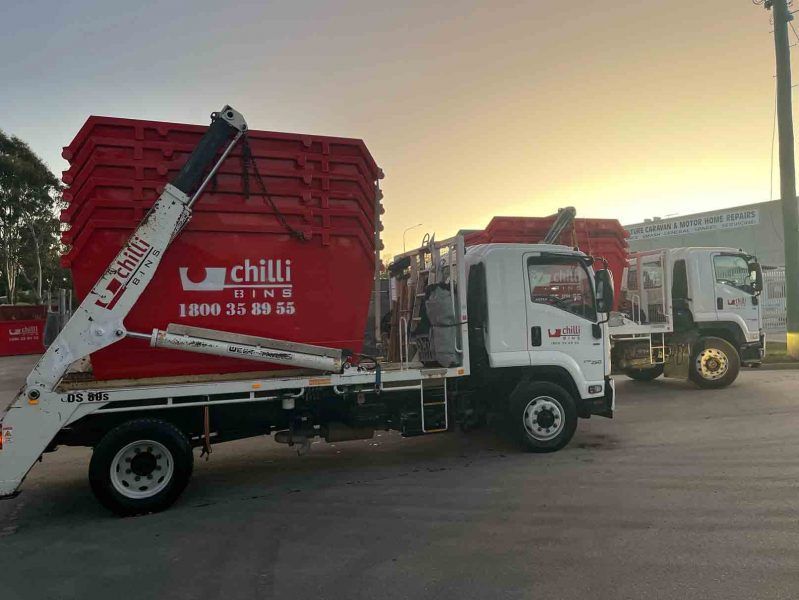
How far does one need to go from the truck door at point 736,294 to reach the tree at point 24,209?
28.3m

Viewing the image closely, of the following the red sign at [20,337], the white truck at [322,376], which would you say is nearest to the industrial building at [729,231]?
the white truck at [322,376]

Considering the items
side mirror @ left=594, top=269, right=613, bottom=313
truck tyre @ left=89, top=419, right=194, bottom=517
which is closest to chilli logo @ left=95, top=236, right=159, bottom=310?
truck tyre @ left=89, top=419, right=194, bottom=517

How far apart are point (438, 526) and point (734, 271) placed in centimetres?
959

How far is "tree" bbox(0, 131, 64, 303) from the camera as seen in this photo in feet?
87.7

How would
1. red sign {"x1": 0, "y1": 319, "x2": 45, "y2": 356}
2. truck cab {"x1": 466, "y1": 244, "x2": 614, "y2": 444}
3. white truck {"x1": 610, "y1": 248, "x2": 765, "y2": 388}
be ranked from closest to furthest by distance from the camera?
1. truck cab {"x1": 466, "y1": 244, "x2": 614, "y2": 444}
2. white truck {"x1": 610, "y1": 248, "x2": 765, "y2": 388}
3. red sign {"x1": 0, "y1": 319, "x2": 45, "y2": 356}

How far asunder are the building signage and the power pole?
11.9 metres

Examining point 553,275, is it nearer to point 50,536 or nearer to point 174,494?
point 174,494

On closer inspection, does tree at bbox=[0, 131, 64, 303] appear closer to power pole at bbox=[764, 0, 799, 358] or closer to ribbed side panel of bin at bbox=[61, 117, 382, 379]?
ribbed side panel of bin at bbox=[61, 117, 382, 379]

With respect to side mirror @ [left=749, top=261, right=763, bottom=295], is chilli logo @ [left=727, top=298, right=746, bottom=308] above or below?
below

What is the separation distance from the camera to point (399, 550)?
404 cm

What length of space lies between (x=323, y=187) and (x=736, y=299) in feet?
30.6

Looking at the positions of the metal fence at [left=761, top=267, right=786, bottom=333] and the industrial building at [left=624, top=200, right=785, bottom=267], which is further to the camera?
the industrial building at [left=624, top=200, right=785, bottom=267]

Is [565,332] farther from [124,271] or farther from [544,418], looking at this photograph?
[124,271]

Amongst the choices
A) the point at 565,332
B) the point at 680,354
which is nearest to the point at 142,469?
the point at 565,332
